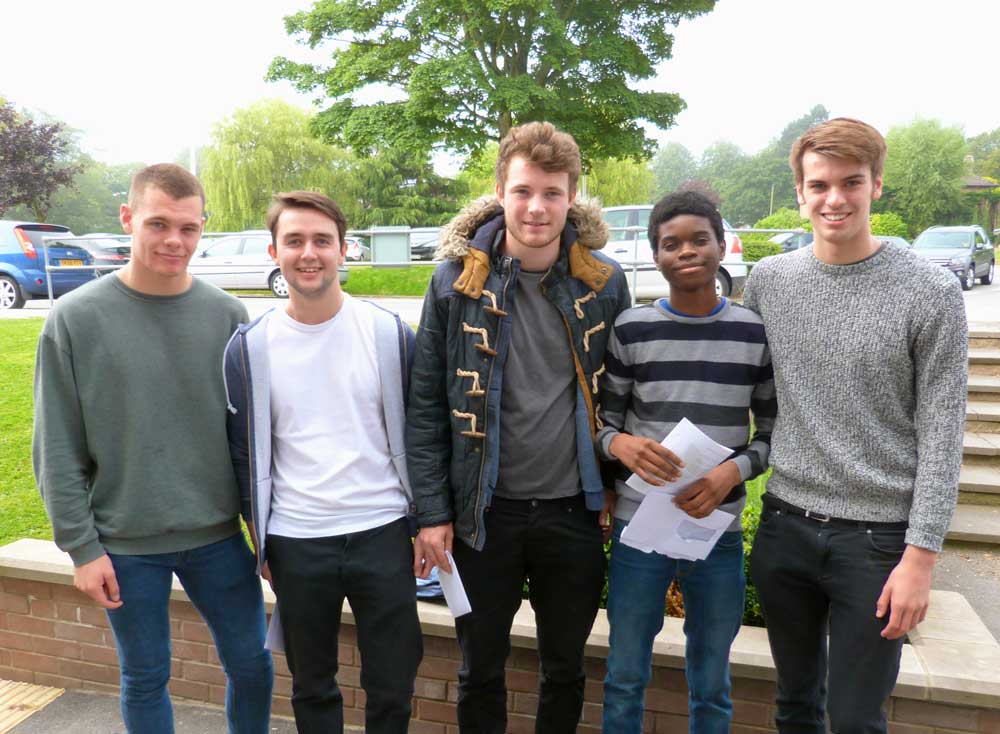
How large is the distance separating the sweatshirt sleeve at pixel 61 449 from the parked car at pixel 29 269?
11694 mm

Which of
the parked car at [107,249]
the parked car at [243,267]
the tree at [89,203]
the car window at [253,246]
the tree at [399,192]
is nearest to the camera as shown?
the parked car at [107,249]

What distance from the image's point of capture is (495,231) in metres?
2.46

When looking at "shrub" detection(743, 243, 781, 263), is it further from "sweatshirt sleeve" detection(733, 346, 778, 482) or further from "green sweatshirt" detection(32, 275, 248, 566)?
"green sweatshirt" detection(32, 275, 248, 566)

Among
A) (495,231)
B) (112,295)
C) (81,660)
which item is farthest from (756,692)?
(81,660)

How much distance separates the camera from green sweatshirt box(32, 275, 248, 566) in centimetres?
232

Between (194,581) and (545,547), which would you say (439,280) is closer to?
(545,547)

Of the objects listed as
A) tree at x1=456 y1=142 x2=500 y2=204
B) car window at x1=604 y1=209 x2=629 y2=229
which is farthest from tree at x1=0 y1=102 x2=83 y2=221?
car window at x1=604 y1=209 x2=629 y2=229

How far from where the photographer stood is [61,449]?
231 centimetres

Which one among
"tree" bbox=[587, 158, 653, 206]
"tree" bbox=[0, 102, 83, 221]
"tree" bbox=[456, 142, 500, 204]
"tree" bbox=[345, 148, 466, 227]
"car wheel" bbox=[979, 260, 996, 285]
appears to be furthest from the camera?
"tree" bbox=[587, 158, 653, 206]

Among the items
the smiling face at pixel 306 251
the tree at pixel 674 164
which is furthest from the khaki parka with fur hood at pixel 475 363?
the tree at pixel 674 164

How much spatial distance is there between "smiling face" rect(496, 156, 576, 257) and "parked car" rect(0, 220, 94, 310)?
12285 millimetres

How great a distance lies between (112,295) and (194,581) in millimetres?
950

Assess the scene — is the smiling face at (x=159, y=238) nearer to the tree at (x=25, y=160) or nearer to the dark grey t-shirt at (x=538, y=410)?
the dark grey t-shirt at (x=538, y=410)

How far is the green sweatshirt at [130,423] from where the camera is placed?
2318 millimetres
